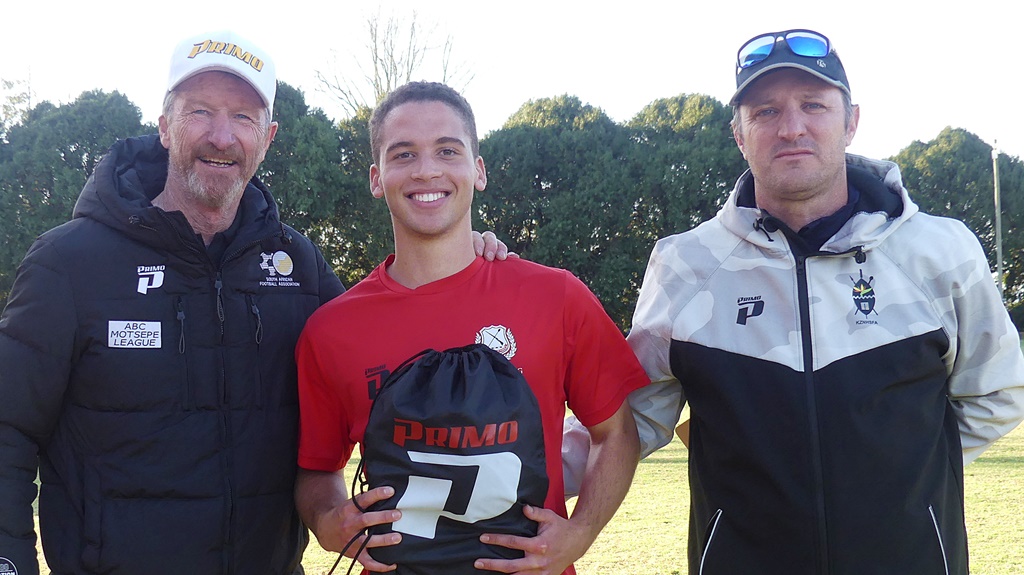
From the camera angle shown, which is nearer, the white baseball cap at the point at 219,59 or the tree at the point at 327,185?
the white baseball cap at the point at 219,59

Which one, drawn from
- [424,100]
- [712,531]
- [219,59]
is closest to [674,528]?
Result: [712,531]

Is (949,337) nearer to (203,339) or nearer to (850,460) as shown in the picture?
(850,460)

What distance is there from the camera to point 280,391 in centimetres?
283

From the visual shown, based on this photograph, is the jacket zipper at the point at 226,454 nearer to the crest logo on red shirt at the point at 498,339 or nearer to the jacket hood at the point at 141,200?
the jacket hood at the point at 141,200

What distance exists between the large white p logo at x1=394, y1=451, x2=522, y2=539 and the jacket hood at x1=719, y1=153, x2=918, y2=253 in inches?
47.9

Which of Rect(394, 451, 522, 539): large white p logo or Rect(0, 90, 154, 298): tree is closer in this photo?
Rect(394, 451, 522, 539): large white p logo

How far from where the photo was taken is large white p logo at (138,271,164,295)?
8.95 ft

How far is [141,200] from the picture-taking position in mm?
2826

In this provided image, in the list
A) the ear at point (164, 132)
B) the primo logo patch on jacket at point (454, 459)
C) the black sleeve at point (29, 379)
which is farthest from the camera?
the ear at point (164, 132)

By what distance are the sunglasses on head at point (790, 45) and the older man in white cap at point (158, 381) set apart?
6.03 ft

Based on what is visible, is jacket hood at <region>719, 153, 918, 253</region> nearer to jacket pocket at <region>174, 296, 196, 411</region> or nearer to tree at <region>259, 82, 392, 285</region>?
jacket pocket at <region>174, 296, 196, 411</region>

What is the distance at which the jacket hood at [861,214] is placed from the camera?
8.80ft

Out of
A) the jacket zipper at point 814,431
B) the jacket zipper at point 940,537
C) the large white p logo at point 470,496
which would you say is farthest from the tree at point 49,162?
the jacket zipper at point 940,537

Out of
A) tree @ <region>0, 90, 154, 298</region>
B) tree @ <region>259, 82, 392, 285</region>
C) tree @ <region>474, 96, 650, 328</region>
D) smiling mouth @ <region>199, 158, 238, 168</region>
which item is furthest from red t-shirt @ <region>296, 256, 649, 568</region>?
tree @ <region>474, 96, 650, 328</region>
